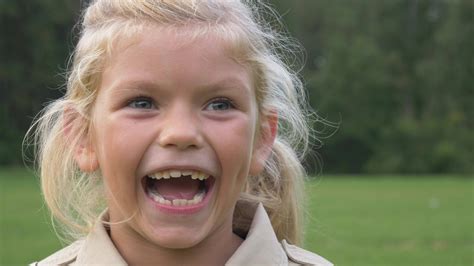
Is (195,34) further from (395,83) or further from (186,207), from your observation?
(395,83)

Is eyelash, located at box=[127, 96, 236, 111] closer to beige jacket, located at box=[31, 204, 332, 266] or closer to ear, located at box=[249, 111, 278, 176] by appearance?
ear, located at box=[249, 111, 278, 176]

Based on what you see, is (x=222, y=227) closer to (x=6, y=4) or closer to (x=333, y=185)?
(x=333, y=185)

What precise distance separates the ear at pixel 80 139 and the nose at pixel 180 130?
30 cm

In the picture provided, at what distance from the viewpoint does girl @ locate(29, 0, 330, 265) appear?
6.20 ft

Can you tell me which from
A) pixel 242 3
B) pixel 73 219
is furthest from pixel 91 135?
pixel 242 3

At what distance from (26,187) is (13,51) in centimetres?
1660

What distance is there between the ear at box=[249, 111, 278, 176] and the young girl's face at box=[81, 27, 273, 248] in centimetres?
13

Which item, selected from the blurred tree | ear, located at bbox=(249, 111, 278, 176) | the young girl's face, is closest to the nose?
the young girl's face

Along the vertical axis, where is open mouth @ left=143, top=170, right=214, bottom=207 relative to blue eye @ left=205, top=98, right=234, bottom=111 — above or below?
below

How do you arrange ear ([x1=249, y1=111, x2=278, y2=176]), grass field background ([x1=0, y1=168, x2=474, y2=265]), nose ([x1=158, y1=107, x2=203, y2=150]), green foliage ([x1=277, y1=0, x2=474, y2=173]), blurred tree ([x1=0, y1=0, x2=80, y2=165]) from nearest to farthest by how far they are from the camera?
nose ([x1=158, y1=107, x2=203, y2=150]) → ear ([x1=249, y1=111, x2=278, y2=176]) → grass field background ([x1=0, y1=168, x2=474, y2=265]) → blurred tree ([x1=0, y1=0, x2=80, y2=165]) → green foliage ([x1=277, y1=0, x2=474, y2=173])

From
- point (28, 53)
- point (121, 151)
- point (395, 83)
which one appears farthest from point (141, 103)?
point (395, 83)

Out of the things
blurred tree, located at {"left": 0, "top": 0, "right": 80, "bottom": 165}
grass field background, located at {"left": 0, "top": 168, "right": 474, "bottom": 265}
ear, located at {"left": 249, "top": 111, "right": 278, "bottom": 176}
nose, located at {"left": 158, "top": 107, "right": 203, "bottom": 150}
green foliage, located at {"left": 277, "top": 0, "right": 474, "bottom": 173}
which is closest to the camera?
nose, located at {"left": 158, "top": 107, "right": 203, "bottom": 150}

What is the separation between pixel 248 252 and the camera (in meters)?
2.06

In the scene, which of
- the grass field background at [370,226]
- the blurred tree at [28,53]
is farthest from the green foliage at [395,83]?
the grass field background at [370,226]
